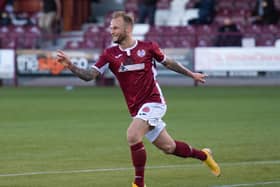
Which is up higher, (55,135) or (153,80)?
(153,80)

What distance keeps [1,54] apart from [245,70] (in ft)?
26.6

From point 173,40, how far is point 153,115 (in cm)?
2048

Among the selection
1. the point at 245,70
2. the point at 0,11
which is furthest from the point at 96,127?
the point at 0,11

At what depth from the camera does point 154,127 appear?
10312 millimetres

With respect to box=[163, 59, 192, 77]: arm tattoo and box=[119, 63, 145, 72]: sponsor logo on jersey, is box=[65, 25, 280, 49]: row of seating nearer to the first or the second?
box=[163, 59, 192, 77]: arm tattoo

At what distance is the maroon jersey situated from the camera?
10.2m

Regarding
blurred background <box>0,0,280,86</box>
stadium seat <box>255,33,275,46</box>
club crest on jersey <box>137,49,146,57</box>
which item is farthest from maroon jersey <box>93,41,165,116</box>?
stadium seat <box>255,33,275,46</box>

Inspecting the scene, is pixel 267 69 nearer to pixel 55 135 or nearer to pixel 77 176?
pixel 55 135

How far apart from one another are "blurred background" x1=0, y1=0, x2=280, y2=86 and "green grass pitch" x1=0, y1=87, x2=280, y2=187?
90.3 inches

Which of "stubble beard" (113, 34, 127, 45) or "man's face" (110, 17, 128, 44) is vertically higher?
"man's face" (110, 17, 128, 44)

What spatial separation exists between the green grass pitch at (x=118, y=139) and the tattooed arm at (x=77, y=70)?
139 cm

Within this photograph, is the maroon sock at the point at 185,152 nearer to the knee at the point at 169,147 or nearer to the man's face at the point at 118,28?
the knee at the point at 169,147

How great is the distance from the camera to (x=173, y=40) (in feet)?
100

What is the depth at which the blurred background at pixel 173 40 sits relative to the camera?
29.4 m
